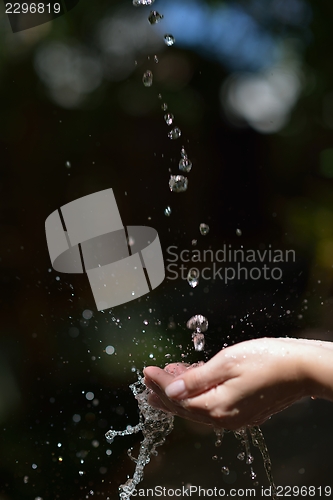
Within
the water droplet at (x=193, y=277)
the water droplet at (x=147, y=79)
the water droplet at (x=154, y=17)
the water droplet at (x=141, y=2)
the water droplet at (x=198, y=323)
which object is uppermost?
the water droplet at (x=141, y=2)

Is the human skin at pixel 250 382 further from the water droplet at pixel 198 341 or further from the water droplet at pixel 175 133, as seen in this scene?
the water droplet at pixel 175 133

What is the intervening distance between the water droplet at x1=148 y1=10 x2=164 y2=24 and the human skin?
4.95 ft

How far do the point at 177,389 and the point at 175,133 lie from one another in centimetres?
137

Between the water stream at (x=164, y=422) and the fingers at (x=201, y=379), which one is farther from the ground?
the fingers at (x=201, y=379)

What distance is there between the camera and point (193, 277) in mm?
1685

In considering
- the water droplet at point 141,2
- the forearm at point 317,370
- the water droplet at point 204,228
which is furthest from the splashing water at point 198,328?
the water droplet at point 141,2

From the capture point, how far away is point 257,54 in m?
1.80

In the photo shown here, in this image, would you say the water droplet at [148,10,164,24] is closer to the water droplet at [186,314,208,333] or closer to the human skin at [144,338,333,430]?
the water droplet at [186,314,208,333]

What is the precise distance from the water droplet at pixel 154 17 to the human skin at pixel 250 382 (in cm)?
151

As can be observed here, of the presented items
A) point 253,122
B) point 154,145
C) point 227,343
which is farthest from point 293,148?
point 227,343
